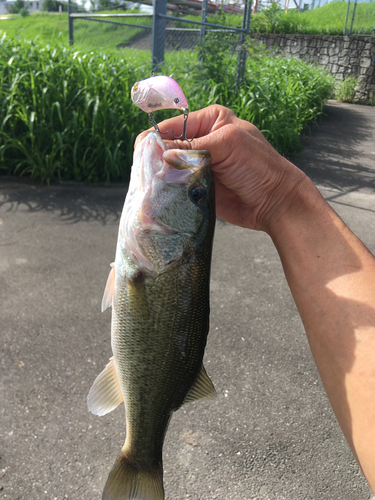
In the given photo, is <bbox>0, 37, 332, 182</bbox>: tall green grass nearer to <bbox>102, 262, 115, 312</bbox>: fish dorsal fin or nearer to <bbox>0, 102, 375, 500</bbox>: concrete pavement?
<bbox>0, 102, 375, 500</bbox>: concrete pavement

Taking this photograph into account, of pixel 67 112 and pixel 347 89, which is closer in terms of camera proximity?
pixel 67 112

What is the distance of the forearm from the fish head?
376 millimetres

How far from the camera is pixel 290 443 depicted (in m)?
2.86

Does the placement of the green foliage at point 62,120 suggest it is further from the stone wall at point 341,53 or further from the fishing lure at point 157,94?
the stone wall at point 341,53

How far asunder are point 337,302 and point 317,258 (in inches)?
7.6

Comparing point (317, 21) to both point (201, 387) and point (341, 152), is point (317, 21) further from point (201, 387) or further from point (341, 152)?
point (201, 387)

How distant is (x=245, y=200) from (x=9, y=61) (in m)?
6.24

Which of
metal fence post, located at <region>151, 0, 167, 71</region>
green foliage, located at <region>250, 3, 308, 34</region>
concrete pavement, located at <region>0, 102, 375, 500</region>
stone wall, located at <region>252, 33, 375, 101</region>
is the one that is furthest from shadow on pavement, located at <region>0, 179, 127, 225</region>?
green foliage, located at <region>250, 3, 308, 34</region>

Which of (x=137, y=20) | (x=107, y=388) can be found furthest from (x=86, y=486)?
(x=137, y=20)

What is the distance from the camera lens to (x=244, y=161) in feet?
5.16

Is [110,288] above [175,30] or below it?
below

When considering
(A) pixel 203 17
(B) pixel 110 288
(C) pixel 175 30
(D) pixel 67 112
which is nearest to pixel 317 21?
(C) pixel 175 30

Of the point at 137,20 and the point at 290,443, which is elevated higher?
the point at 137,20

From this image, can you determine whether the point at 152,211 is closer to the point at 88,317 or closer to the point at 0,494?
the point at 0,494
